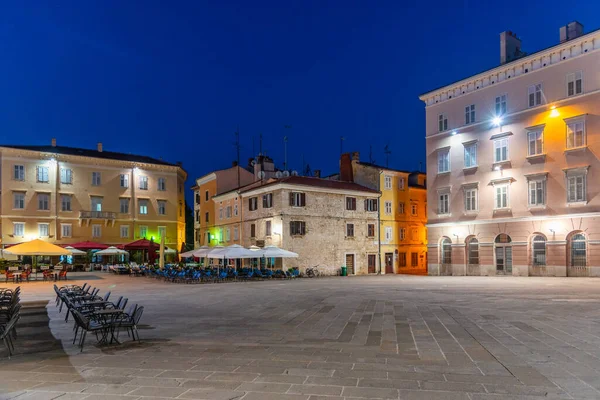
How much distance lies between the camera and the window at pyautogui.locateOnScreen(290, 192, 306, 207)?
3781 cm

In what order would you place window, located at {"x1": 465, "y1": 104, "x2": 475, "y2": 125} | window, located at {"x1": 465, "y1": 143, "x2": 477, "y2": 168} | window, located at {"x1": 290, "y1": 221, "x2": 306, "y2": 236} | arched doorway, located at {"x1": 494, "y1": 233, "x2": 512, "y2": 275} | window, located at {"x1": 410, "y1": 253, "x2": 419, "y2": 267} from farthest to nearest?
window, located at {"x1": 410, "y1": 253, "x2": 419, "y2": 267} → window, located at {"x1": 290, "y1": 221, "x2": 306, "y2": 236} → window, located at {"x1": 465, "y1": 104, "x2": 475, "y2": 125} → window, located at {"x1": 465, "y1": 143, "x2": 477, "y2": 168} → arched doorway, located at {"x1": 494, "y1": 233, "x2": 512, "y2": 275}

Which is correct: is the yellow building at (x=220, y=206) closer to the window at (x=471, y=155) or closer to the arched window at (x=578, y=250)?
the window at (x=471, y=155)

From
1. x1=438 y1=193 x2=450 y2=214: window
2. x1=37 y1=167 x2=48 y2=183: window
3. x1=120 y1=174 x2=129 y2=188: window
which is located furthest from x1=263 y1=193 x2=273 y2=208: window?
x1=37 y1=167 x2=48 y2=183: window

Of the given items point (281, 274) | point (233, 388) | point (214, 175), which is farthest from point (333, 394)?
point (214, 175)

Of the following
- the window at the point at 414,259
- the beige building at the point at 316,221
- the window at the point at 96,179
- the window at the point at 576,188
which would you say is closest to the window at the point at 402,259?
the window at the point at 414,259

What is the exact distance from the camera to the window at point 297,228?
3756 centimetres

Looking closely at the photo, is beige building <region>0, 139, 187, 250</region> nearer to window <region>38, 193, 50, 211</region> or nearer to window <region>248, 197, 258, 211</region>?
window <region>38, 193, 50, 211</region>

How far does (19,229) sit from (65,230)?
4371mm

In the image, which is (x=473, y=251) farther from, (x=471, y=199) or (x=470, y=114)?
(x=470, y=114)

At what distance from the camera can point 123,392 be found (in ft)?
20.4

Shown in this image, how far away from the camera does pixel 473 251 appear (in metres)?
36.8

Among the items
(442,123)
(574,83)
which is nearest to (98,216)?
(442,123)

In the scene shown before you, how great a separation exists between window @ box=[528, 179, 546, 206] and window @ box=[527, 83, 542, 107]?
18.4ft

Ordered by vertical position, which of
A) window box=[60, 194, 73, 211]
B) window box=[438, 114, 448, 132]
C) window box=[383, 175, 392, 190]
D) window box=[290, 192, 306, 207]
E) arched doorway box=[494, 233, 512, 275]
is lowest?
arched doorway box=[494, 233, 512, 275]
